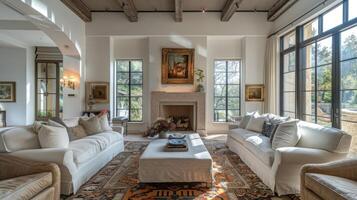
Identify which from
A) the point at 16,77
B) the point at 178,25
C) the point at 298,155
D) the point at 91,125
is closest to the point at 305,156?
the point at 298,155

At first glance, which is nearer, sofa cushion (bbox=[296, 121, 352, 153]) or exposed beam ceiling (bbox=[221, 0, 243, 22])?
sofa cushion (bbox=[296, 121, 352, 153])

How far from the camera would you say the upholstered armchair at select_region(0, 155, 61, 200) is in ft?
7.51

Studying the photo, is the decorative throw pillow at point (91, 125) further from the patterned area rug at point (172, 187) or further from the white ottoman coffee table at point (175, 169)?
the white ottoman coffee table at point (175, 169)

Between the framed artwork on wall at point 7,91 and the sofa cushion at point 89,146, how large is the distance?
22.6ft

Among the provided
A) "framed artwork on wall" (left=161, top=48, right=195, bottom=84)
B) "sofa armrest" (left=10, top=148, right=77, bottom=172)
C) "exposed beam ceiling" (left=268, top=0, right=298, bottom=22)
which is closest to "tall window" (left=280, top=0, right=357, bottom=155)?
"exposed beam ceiling" (left=268, top=0, right=298, bottom=22)

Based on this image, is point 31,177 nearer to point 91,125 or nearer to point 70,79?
point 91,125

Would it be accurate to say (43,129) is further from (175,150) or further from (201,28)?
(201,28)

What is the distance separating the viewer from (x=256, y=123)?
17.9ft

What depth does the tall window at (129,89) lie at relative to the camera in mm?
8875

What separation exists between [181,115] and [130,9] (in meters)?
3.92

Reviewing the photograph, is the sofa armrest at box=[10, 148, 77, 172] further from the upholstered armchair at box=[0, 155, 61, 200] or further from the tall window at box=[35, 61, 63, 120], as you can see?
the tall window at box=[35, 61, 63, 120]

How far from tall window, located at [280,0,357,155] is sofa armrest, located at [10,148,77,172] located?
468cm

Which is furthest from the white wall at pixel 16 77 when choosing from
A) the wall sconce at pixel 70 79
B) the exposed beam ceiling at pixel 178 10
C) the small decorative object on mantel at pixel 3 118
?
the exposed beam ceiling at pixel 178 10

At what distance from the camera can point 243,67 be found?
8516 mm
